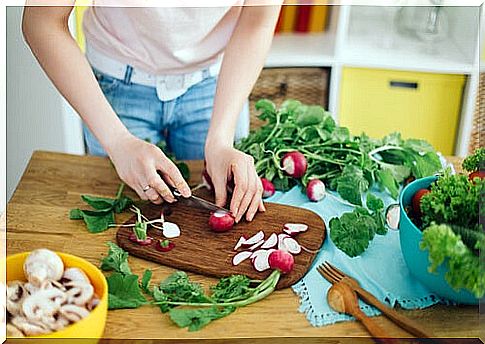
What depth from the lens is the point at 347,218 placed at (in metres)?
0.83

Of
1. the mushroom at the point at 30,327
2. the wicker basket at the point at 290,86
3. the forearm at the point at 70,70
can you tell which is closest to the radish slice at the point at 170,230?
the forearm at the point at 70,70

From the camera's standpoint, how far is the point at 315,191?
925 mm

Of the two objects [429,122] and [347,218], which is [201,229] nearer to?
[347,218]

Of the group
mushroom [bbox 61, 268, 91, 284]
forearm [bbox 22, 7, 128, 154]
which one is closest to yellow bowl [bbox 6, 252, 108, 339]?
mushroom [bbox 61, 268, 91, 284]

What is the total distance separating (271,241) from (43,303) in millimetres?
272

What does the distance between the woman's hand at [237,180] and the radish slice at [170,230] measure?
64 mm

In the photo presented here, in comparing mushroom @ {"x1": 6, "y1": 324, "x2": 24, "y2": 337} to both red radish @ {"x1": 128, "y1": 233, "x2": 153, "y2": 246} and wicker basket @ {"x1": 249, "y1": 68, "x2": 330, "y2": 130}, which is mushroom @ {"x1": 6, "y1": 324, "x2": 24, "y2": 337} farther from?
wicker basket @ {"x1": 249, "y1": 68, "x2": 330, "y2": 130}

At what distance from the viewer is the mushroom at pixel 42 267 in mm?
669

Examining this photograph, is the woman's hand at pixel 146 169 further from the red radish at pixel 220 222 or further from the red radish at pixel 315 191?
the red radish at pixel 315 191

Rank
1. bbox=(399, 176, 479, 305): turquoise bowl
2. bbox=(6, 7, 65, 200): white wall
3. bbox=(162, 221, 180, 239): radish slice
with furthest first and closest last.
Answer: bbox=(6, 7, 65, 200): white wall < bbox=(162, 221, 180, 239): radish slice < bbox=(399, 176, 479, 305): turquoise bowl

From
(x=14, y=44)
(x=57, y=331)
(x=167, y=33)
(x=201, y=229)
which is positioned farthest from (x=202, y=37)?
(x=57, y=331)

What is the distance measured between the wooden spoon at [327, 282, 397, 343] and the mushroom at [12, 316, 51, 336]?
0.27 meters

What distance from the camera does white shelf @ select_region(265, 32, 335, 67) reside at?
1688 millimetres

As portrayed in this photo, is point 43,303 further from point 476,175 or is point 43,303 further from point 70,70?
point 476,175
